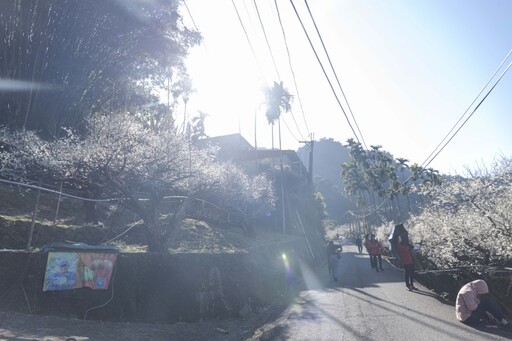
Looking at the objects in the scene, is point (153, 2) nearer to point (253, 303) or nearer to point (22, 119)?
point (22, 119)

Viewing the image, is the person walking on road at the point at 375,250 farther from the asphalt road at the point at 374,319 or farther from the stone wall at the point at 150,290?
the stone wall at the point at 150,290

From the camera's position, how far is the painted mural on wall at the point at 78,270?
8.34 m

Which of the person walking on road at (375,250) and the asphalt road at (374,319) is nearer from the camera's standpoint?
the asphalt road at (374,319)

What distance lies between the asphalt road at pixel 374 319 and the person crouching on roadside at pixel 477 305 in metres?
0.29

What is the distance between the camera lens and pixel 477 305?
7352 millimetres

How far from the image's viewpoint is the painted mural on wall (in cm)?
834

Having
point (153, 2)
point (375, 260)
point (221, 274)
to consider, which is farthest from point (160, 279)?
point (153, 2)

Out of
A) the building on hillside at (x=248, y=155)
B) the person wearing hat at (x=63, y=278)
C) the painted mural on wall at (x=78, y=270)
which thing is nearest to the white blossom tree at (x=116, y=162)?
the painted mural on wall at (x=78, y=270)

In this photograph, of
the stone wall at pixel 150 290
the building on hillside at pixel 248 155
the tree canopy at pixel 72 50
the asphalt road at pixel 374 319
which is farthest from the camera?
the building on hillside at pixel 248 155

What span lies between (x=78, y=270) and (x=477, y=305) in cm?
897

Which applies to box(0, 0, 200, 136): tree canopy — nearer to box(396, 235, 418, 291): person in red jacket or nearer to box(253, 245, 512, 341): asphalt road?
box(253, 245, 512, 341): asphalt road

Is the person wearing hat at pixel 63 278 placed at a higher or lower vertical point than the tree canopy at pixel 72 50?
lower

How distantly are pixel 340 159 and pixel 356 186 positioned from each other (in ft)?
269

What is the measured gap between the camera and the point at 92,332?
7734 mm
